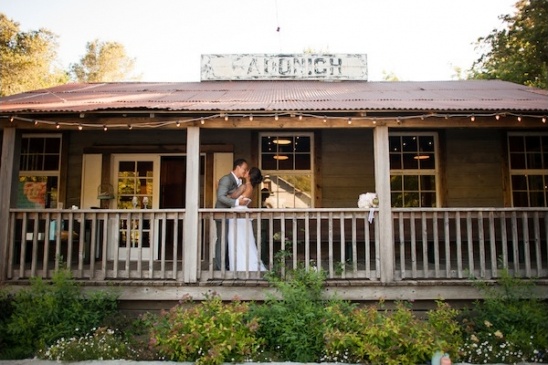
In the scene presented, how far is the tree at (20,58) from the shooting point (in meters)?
21.9

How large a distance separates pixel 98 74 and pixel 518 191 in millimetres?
32405

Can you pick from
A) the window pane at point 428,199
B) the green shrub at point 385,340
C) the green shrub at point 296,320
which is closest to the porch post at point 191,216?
the green shrub at point 296,320

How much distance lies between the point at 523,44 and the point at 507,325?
1368 cm

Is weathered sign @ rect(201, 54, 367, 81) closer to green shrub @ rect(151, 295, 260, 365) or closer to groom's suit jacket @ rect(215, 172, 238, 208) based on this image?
groom's suit jacket @ rect(215, 172, 238, 208)

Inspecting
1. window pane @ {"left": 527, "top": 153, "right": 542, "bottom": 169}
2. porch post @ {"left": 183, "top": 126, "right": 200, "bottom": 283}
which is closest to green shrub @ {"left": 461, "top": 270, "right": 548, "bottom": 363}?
porch post @ {"left": 183, "top": 126, "right": 200, "bottom": 283}

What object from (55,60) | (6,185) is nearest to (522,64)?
(6,185)

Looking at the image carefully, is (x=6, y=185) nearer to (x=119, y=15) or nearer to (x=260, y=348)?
(x=260, y=348)

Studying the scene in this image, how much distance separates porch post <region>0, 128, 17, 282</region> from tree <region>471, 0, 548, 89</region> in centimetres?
1529

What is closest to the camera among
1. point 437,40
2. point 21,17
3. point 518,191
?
point 518,191

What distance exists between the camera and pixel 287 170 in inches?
349

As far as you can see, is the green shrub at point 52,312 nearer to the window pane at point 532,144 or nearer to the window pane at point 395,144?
the window pane at point 395,144

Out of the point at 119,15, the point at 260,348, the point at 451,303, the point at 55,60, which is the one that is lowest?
the point at 260,348

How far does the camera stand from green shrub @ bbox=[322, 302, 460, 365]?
4539mm

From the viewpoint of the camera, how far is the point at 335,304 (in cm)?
519
